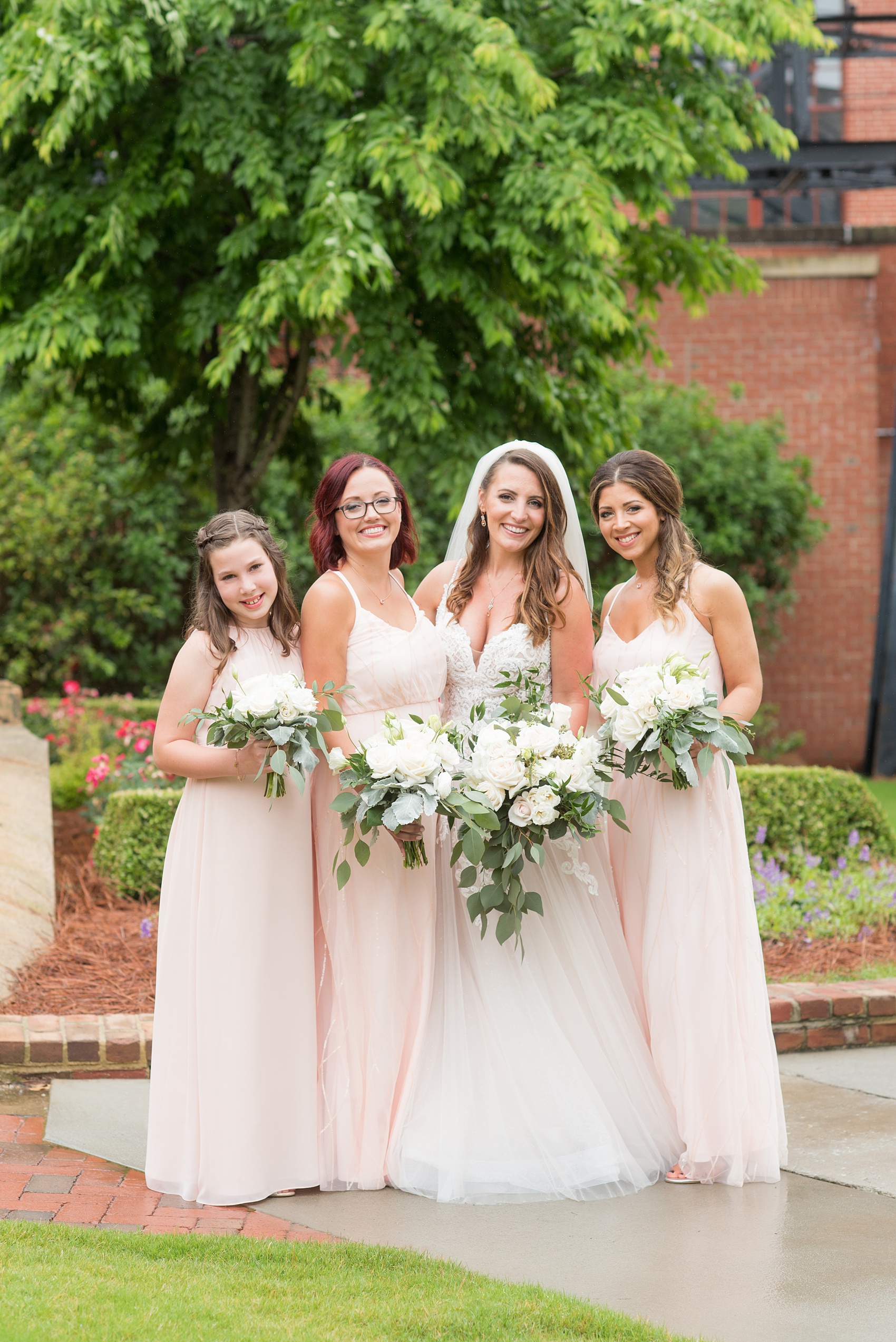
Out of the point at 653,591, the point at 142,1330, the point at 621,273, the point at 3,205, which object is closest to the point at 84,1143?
the point at 142,1330

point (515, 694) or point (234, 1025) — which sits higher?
point (515, 694)

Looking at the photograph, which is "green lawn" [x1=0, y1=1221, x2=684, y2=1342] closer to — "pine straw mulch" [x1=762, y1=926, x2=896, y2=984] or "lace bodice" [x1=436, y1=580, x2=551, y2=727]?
"lace bodice" [x1=436, y1=580, x2=551, y2=727]

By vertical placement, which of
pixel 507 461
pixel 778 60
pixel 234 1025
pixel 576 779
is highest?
pixel 778 60

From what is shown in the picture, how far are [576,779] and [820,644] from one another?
12682 mm

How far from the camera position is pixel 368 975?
4.11m

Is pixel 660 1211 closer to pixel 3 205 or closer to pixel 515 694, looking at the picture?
pixel 515 694

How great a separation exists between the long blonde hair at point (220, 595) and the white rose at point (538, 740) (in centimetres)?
80

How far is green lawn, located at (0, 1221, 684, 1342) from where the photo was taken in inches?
115

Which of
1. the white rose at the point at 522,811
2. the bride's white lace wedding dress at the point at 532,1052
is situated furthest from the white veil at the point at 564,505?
the white rose at the point at 522,811

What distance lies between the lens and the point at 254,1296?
3117mm

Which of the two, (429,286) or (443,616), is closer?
(443,616)

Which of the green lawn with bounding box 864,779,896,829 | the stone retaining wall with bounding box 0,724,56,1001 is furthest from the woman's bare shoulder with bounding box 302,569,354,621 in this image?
the green lawn with bounding box 864,779,896,829

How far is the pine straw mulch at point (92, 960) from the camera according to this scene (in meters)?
5.50

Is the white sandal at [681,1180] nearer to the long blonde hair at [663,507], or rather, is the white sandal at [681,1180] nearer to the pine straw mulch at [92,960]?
the long blonde hair at [663,507]
